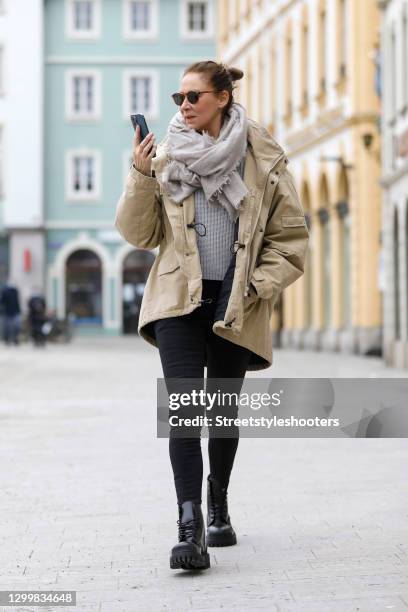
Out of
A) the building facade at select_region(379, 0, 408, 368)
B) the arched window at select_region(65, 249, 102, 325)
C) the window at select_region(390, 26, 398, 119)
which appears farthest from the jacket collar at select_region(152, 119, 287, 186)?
the arched window at select_region(65, 249, 102, 325)

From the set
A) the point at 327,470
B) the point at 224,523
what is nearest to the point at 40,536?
the point at 224,523

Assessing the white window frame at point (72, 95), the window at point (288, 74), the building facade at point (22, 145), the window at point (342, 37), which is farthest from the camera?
the white window frame at point (72, 95)

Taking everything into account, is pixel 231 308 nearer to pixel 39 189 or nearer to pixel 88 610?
pixel 88 610

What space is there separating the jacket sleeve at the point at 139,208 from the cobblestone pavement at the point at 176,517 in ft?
4.17

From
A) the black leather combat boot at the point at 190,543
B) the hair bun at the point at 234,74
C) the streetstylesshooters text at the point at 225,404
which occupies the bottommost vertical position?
the black leather combat boot at the point at 190,543

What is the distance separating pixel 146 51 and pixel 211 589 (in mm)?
55267

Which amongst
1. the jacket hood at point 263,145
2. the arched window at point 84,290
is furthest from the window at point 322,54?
the jacket hood at point 263,145

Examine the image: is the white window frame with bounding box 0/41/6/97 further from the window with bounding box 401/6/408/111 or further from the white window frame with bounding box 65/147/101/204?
the window with bounding box 401/6/408/111

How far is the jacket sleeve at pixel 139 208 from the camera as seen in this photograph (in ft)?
21.4

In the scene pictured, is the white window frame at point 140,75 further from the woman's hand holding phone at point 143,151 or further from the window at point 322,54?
the woman's hand holding phone at point 143,151

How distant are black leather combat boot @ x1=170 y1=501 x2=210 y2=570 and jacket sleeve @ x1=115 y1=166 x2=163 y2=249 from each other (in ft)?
3.38

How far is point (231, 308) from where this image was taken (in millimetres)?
6355

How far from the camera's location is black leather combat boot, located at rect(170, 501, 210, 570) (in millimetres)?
6160

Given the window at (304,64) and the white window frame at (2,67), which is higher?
the white window frame at (2,67)
